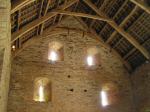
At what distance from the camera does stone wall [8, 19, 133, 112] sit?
11.8m

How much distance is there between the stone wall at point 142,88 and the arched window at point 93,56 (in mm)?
2019

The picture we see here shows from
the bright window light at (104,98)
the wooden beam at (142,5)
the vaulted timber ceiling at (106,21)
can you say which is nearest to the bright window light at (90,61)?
the vaulted timber ceiling at (106,21)

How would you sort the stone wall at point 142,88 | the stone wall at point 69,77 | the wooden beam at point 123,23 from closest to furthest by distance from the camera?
the wooden beam at point 123,23 < the stone wall at point 69,77 < the stone wall at point 142,88

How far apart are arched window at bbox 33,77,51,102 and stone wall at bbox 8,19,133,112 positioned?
0.25 meters

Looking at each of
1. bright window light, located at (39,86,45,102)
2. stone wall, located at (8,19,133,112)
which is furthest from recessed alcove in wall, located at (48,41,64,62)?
bright window light, located at (39,86,45,102)

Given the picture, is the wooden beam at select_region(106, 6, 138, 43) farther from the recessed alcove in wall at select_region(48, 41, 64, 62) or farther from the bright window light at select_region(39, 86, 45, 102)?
the bright window light at select_region(39, 86, 45, 102)

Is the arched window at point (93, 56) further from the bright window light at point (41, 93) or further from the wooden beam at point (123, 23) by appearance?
the bright window light at point (41, 93)

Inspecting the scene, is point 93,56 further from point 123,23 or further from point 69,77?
point 123,23

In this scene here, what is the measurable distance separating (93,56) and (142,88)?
9.58 ft

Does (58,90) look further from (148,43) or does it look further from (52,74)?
(148,43)

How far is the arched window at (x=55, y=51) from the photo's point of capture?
13.1 meters

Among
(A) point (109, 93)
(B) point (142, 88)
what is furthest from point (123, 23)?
(A) point (109, 93)

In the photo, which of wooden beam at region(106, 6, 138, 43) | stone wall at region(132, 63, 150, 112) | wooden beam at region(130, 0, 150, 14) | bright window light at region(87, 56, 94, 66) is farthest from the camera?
bright window light at region(87, 56, 94, 66)

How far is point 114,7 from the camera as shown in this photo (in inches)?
488
